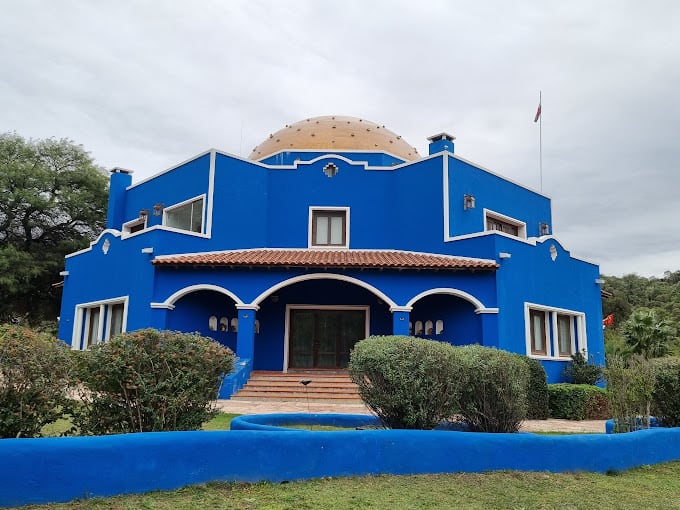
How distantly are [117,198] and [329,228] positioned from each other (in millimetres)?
9330

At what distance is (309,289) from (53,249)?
621 inches

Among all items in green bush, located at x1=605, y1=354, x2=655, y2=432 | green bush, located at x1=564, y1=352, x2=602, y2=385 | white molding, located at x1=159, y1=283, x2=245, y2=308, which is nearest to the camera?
green bush, located at x1=605, y1=354, x2=655, y2=432

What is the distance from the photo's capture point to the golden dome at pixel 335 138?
24.7 metres

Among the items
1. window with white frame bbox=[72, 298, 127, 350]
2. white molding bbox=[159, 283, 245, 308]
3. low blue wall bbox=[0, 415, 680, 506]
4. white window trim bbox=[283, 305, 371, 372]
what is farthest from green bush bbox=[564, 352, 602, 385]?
window with white frame bbox=[72, 298, 127, 350]

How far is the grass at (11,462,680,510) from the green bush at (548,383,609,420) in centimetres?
757

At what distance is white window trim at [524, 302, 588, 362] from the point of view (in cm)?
1864

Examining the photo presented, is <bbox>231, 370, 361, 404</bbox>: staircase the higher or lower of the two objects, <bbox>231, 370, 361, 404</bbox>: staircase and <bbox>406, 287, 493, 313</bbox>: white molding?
the lower

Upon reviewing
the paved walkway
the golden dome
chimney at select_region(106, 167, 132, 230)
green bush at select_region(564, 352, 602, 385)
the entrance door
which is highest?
the golden dome

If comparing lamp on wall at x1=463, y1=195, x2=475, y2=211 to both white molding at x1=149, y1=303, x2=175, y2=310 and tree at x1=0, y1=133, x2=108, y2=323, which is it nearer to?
white molding at x1=149, y1=303, x2=175, y2=310

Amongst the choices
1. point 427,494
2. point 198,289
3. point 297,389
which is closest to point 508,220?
point 297,389

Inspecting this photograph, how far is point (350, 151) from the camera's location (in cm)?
2370

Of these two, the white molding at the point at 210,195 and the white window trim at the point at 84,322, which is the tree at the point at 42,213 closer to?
the white window trim at the point at 84,322

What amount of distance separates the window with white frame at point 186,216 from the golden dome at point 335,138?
185 inches

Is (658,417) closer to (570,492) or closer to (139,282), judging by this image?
(570,492)
